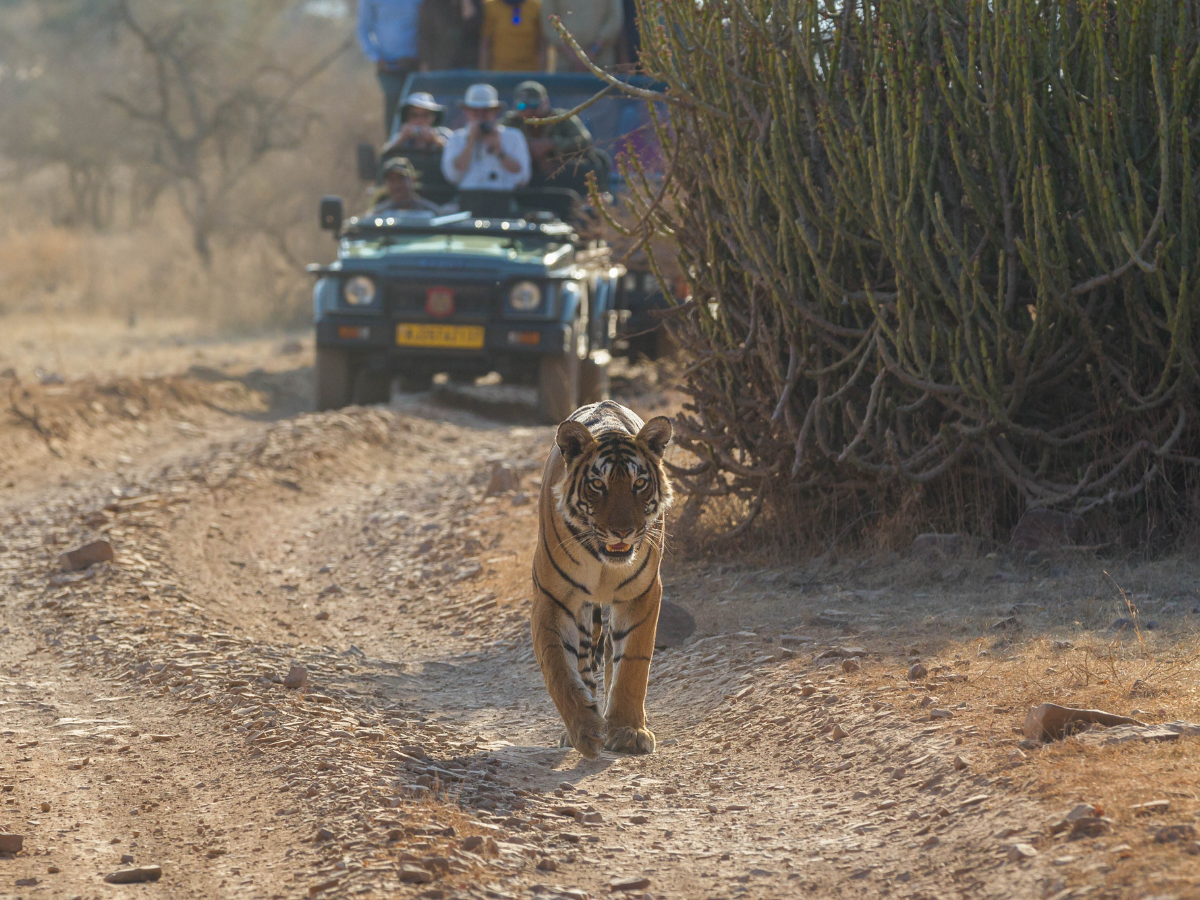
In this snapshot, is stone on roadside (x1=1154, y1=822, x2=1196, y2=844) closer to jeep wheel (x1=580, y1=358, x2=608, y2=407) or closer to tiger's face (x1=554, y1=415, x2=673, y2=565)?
tiger's face (x1=554, y1=415, x2=673, y2=565)

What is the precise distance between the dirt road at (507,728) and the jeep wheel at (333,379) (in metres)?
3.10

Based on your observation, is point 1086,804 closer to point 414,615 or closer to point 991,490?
point 991,490

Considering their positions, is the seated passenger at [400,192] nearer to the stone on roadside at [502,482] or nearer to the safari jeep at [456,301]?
the safari jeep at [456,301]

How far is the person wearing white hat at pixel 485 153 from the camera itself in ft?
39.0

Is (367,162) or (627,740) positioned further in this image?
(367,162)

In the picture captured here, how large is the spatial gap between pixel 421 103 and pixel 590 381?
2.95 m

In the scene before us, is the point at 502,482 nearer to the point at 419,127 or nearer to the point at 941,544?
the point at 941,544

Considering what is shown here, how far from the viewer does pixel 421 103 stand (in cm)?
1225

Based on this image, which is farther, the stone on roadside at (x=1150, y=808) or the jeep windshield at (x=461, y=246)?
the jeep windshield at (x=461, y=246)

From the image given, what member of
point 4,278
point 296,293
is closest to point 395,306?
point 296,293

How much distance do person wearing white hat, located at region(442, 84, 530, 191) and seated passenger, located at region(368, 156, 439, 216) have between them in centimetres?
42

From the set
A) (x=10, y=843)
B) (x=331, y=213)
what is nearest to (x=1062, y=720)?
(x=10, y=843)

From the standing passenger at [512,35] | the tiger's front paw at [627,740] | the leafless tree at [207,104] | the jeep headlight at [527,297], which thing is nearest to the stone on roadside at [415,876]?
the tiger's front paw at [627,740]

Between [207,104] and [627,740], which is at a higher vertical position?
[207,104]
